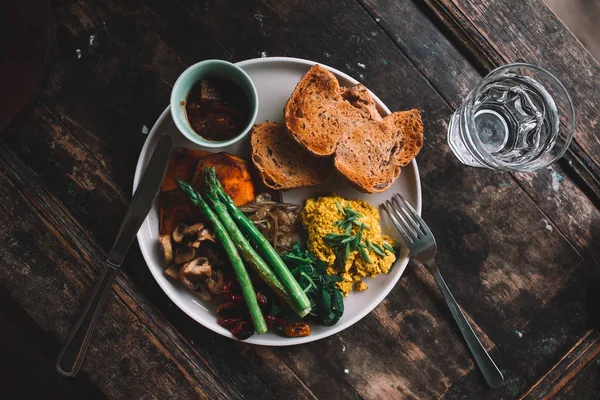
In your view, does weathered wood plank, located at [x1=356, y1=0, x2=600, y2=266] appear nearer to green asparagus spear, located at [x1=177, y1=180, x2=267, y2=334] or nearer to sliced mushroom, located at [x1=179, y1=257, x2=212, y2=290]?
green asparagus spear, located at [x1=177, y1=180, x2=267, y2=334]

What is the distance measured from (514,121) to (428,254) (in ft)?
2.47

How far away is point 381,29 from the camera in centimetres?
221

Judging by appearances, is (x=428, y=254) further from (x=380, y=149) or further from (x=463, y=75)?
(x=463, y=75)

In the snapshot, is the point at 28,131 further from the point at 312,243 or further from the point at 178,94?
the point at 312,243

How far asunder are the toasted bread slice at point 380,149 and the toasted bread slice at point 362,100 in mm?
39

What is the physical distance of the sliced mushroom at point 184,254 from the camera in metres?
1.90

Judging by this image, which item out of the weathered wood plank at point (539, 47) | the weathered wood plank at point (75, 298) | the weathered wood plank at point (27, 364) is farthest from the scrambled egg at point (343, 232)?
the weathered wood plank at point (27, 364)

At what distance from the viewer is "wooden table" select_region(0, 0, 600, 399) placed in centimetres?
208

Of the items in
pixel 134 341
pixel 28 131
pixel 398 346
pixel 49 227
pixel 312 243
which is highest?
pixel 312 243

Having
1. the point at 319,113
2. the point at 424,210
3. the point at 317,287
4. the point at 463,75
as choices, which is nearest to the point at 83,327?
the point at 317,287

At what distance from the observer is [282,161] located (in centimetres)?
201

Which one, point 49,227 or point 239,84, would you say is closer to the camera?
point 239,84

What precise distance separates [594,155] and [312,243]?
4.88 ft

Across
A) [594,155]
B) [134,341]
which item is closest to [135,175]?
[134,341]
